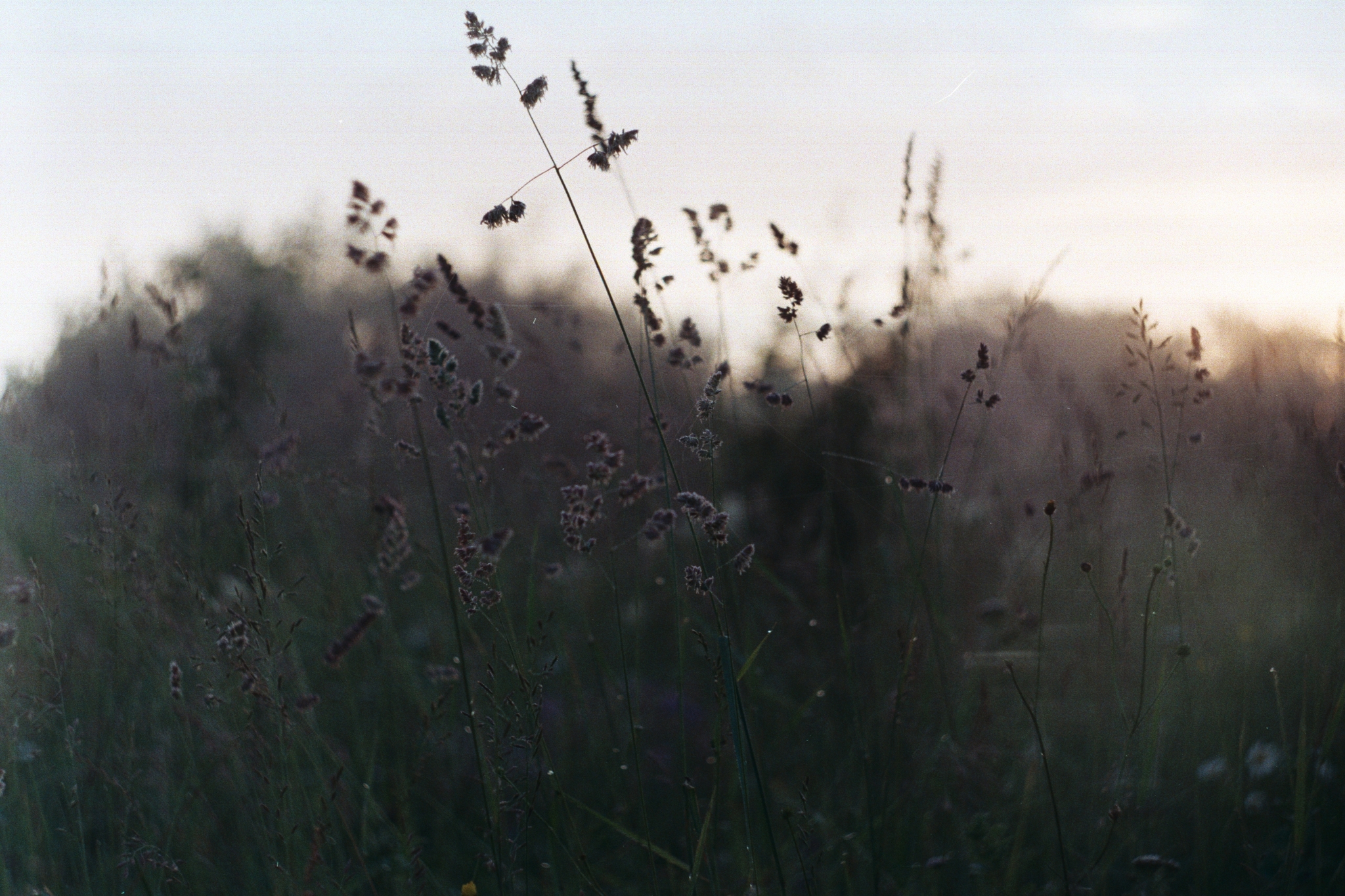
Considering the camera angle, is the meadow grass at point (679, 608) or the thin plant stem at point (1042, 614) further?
the meadow grass at point (679, 608)

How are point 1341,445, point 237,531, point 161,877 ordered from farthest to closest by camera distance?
1. point 237,531
2. point 1341,445
3. point 161,877

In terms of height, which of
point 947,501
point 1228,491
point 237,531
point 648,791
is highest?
point 237,531

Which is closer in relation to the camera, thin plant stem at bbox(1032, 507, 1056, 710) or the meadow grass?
thin plant stem at bbox(1032, 507, 1056, 710)

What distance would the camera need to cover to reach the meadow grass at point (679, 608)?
1.32m

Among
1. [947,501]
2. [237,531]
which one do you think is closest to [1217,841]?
[947,501]

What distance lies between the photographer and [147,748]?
6.13ft

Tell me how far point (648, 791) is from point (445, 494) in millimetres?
1396

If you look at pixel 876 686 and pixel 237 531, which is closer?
pixel 876 686

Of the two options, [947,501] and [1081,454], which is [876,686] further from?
[1081,454]

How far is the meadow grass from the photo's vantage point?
1.32 meters

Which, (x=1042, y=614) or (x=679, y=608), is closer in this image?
(x=1042, y=614)

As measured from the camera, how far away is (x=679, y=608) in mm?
1516

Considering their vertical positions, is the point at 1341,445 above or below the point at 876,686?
above

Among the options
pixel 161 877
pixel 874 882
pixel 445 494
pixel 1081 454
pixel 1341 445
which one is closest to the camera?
pixel 874 882
